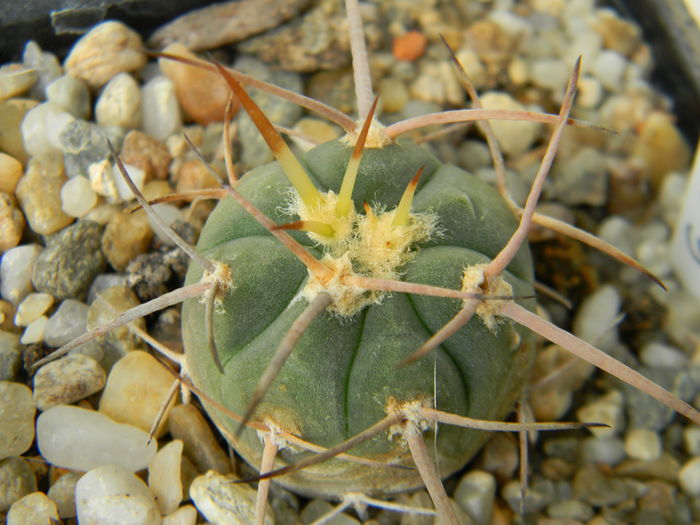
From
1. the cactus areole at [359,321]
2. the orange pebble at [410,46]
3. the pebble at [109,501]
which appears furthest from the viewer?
the orange pebble at [410,46]

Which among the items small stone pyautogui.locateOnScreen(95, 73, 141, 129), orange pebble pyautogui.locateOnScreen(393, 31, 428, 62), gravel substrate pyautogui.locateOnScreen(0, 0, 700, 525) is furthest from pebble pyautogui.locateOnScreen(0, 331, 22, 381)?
orange pebble pyautogui.locateOnScreen(393, 31, 428, 62)

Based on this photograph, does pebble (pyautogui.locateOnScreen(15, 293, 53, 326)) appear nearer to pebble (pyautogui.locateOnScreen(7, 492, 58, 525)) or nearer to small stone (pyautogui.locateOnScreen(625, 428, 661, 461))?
pebble (pyautogui.locateOnScreen(7, 492, 58, 525))

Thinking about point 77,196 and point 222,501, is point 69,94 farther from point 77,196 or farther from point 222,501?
point 222,501

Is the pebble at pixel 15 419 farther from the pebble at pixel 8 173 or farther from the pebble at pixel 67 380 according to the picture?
the pebble at pixel 8 173

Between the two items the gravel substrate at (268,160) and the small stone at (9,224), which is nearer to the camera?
the gravel substrate at (268,160)

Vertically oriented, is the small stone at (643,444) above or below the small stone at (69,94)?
below

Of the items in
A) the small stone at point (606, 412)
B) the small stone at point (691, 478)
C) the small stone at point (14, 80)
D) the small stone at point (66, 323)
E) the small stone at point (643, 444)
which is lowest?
the small stone at point (691, 478)

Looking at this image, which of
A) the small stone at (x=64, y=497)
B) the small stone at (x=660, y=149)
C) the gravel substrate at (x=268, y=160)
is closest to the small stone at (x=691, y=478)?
the gravel substrate at (x=268, y=160)
